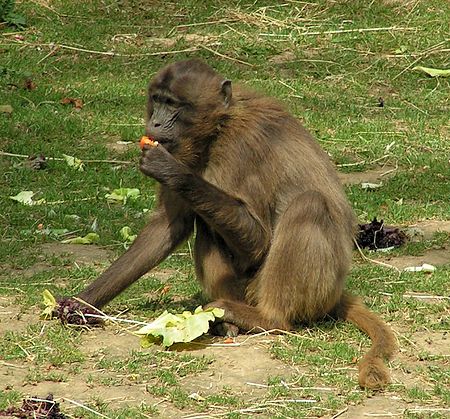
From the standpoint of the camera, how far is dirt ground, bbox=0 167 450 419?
6039 mm

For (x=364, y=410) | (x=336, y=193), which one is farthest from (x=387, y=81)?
(x=364, y=410)

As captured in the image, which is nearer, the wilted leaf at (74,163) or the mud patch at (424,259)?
the mud patch at (424,259)

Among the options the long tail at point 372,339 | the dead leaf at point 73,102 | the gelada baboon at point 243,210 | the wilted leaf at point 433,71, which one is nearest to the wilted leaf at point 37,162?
the dead leaf at point 73,102

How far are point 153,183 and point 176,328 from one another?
4.25 m

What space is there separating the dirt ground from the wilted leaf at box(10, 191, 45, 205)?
8.84 feet

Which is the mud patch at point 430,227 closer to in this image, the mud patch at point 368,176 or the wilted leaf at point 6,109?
the mud patch at point 368,176

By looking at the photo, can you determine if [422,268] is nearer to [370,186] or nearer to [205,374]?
[370,186]

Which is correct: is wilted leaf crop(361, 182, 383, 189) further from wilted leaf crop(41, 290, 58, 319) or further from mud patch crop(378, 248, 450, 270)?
wilted leaf crop(41, 290, 58, 319)

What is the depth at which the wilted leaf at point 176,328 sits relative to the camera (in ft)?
22.2

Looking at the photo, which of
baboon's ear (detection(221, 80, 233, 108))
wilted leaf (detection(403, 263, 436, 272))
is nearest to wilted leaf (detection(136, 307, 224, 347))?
baboon's ear (detection(221, 80, 233, 108))

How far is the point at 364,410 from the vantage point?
19.6 feet

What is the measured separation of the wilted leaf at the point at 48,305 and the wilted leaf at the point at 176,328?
63cm

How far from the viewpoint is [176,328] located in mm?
6793

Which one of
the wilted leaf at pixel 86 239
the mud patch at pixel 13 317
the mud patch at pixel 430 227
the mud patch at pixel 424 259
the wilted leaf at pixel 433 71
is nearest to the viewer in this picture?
the mud patch at pixel 13 317
